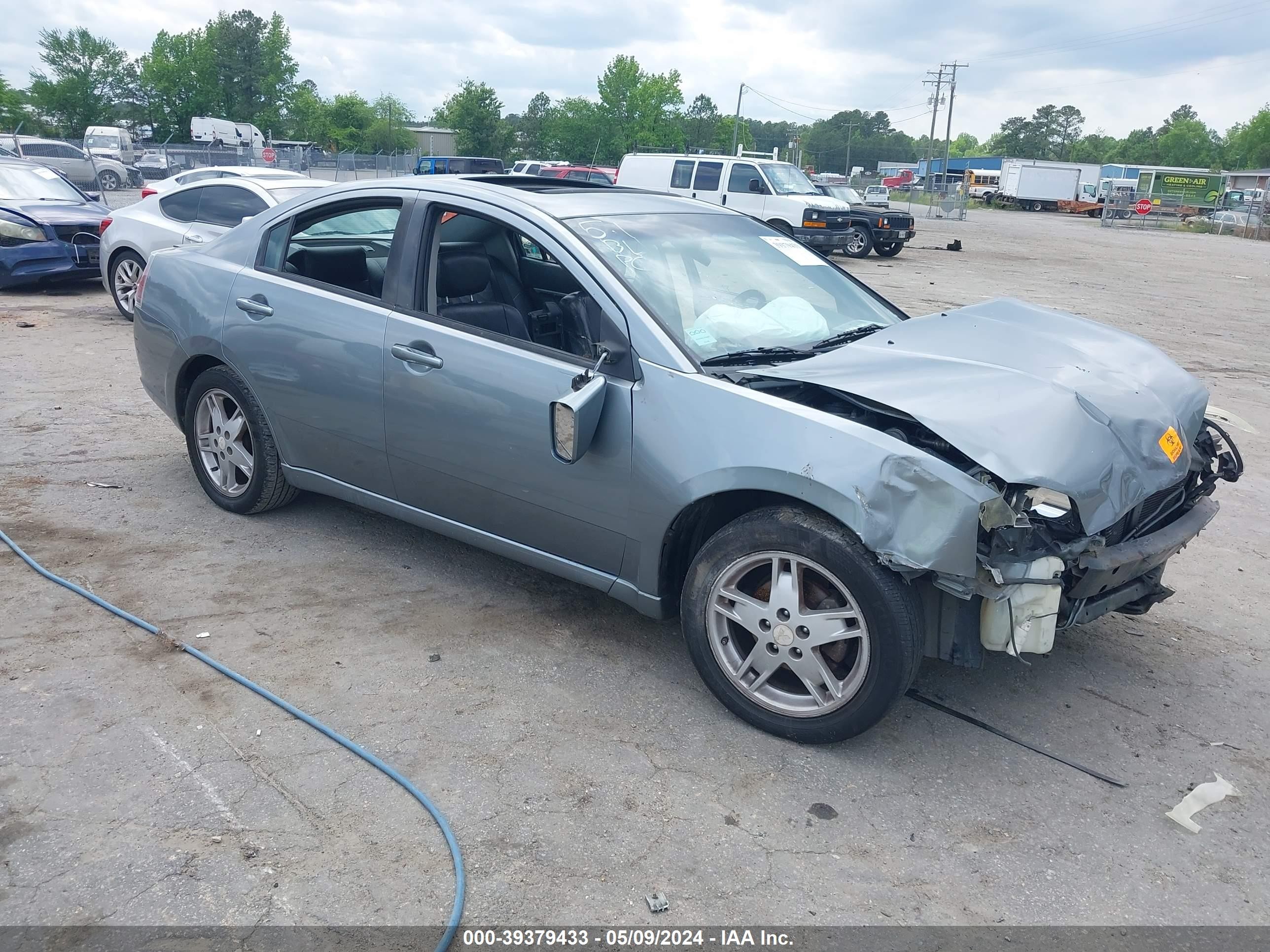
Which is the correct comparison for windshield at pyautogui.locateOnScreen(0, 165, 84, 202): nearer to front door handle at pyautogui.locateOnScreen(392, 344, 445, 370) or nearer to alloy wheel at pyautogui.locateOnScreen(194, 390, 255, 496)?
alloy wheel at pyautogui.locateOnScreen(194, 390, 255, 496)

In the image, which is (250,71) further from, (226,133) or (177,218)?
(177,218)

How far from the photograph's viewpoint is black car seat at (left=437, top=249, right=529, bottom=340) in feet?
13.5

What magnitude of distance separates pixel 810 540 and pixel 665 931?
1.21 m

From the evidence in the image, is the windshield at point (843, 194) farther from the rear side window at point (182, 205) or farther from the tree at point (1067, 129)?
the tree at point (1067, 129)

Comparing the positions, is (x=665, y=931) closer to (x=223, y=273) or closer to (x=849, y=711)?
(x=849, y=711)

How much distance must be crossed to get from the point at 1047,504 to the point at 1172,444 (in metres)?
0.52

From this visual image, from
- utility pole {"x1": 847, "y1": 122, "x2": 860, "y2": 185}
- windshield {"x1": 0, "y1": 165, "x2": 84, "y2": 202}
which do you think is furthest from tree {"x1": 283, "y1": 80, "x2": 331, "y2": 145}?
windshield {"x1": 0, "y1": 165, "x2": 84, "y2": 202}

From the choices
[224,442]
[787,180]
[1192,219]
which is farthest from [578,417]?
[1192,219]

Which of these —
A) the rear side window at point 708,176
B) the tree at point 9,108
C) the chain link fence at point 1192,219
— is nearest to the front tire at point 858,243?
the rear side window at point 708,176

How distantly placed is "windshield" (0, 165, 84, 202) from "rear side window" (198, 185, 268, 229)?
14.4 ft

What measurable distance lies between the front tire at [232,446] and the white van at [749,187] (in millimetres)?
16746

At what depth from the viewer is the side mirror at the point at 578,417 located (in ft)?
11.4

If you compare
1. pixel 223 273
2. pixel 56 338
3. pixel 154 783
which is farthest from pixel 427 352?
pixel 56 338

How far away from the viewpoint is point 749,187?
2120cm
